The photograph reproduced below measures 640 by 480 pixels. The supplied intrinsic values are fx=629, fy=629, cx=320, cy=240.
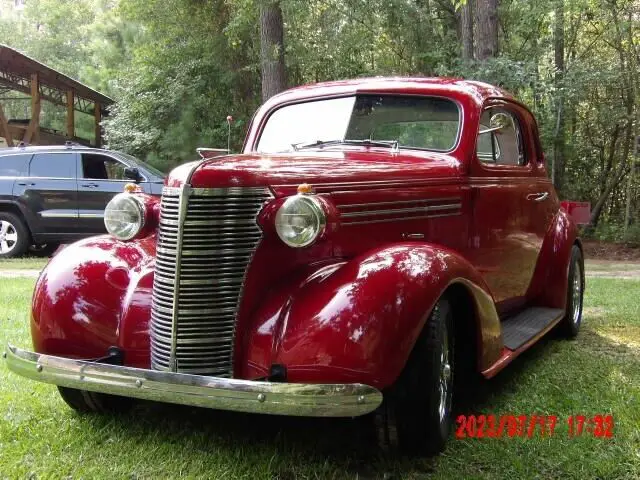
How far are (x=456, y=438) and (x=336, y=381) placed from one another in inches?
38.9

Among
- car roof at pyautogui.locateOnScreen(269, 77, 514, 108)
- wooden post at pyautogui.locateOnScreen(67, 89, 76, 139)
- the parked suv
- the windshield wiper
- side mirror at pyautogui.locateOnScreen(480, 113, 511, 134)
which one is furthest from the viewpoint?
wooden post at pyautogui.locateOnScreen(67, 89, 76, 139)

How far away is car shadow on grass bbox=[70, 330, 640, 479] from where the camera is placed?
8.93 ft

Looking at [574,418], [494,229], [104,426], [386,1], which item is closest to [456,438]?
[574,418]

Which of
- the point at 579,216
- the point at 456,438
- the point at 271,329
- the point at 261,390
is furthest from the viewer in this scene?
the point at 579,216

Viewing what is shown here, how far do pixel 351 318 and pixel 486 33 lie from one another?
10.2 metres

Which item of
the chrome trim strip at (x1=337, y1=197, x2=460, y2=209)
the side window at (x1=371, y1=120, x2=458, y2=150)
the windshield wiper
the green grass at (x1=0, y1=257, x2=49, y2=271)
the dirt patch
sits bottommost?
the dirt patch

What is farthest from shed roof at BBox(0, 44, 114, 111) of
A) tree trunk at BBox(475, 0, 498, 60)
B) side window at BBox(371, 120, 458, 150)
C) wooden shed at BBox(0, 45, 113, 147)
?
side window at BBox(371, 120, 458, 150)

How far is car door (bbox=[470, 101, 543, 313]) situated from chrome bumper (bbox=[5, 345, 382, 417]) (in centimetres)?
176

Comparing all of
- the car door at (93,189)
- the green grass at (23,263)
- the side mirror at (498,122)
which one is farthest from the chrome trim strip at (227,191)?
the car door at (93,189)

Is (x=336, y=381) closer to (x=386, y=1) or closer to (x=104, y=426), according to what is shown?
(x=104, y=426)

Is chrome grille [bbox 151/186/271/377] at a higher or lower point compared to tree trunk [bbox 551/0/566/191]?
lower

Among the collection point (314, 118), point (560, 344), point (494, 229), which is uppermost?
point (314, 118)

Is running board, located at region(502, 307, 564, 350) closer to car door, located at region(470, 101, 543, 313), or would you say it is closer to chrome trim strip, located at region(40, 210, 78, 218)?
car door, located at region(470, 101, 543, 313)

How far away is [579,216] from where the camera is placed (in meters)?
6.62
